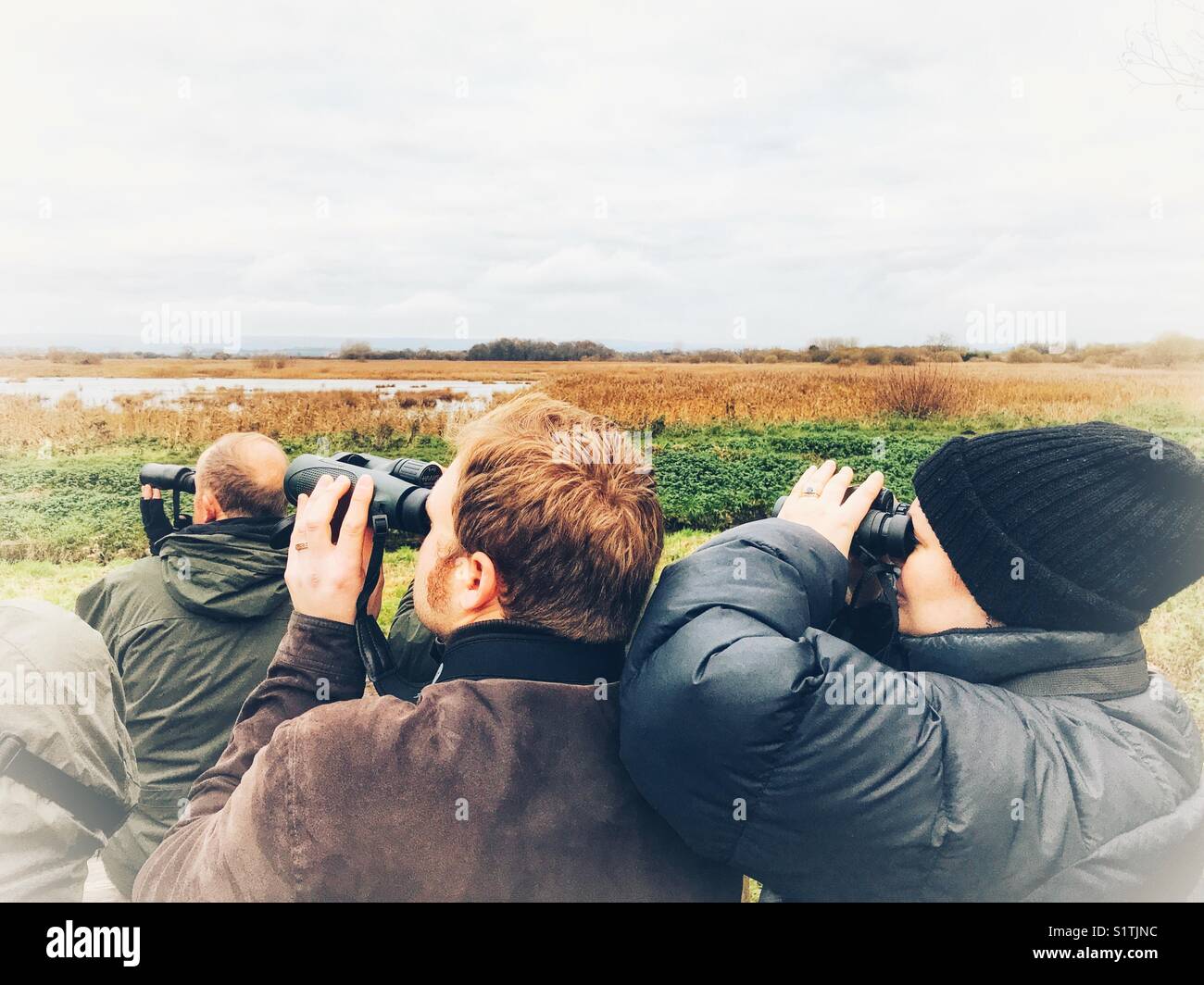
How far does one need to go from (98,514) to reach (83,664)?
351 centimetres

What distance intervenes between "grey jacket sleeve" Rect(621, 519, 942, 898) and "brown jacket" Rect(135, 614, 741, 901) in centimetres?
9

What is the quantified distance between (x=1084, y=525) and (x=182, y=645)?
182cm

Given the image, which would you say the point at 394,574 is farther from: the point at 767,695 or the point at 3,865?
the point at 767,695

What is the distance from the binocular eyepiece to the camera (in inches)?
52.7

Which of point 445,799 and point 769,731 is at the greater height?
point 769,731

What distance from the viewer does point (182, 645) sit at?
2.01m

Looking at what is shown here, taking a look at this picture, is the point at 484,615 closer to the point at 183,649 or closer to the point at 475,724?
the point at 475,724

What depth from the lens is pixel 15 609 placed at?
4.53ft

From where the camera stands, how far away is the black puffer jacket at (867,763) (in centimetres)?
102

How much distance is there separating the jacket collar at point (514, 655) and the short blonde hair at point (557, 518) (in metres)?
0.02

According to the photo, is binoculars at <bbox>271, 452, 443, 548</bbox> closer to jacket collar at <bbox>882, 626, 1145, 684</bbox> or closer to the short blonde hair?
the short blonde hair

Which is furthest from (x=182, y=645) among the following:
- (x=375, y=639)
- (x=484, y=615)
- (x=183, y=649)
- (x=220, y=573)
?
(x=484, y=615)

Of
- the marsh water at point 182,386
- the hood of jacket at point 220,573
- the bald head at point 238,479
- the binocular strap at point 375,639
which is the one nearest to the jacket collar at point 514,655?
the binocular strap at point 375,639

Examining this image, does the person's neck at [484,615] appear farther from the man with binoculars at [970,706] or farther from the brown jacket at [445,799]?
the man with binoculars at [970,706]
